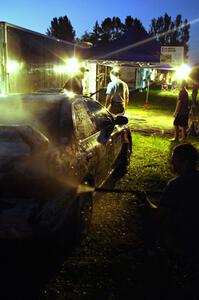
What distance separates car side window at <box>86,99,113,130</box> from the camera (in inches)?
198

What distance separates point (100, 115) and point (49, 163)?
87.5 inches

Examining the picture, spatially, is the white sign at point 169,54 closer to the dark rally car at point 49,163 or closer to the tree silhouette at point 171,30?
the dark rally car at point 49,163

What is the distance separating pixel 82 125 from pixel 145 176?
2614 mm

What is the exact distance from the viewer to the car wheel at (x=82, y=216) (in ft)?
12.2

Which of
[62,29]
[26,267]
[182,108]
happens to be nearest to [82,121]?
[26,267]

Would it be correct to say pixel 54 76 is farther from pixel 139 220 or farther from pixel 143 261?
pixel 143 261

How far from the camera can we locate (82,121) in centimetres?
442

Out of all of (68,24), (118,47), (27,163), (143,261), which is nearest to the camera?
(27,163)

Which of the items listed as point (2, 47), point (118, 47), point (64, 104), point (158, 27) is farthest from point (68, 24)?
point (64, 104)

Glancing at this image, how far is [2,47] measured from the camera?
26.5ft

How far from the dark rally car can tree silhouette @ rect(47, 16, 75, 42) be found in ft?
170

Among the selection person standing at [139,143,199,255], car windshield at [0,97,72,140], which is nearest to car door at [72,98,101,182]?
car windshield at [0,97,72,140]

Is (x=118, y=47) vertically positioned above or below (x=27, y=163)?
above

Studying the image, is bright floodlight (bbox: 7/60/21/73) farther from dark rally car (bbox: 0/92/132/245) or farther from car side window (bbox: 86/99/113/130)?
dark rally car (bbox: 0/92/132/245)
